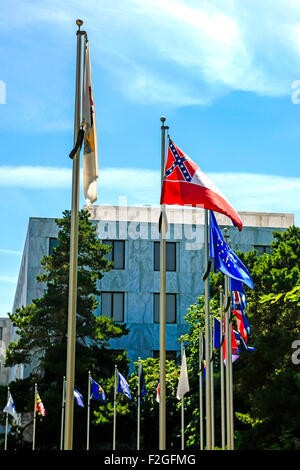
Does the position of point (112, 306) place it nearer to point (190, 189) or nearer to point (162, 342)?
point (162, 342)

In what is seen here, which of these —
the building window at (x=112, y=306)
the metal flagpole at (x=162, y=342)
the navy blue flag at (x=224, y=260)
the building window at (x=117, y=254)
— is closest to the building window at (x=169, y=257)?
the building window at (x=117, y=254)

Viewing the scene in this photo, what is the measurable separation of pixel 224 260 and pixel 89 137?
22.6ft

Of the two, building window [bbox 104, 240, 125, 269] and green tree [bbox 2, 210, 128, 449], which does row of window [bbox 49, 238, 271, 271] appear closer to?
building window [bbox 104, 240, 125, 269]

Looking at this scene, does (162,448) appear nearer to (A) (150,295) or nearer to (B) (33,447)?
(B) (33,447)

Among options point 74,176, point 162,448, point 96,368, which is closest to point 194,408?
point 96,368

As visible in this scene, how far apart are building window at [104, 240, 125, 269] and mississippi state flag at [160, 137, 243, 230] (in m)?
43.6

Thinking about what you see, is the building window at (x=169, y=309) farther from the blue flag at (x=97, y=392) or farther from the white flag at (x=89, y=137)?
the white flag at (x=89, y=137)

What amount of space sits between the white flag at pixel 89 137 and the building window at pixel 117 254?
46.5m

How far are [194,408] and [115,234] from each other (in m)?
20.8

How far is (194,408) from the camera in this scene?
1774 inches

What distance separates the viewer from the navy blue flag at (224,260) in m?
20.9

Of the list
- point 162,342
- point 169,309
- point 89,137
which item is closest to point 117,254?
point 169,309

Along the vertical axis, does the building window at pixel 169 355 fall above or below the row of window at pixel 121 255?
below
